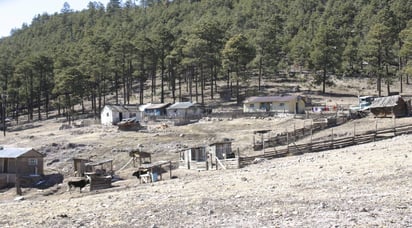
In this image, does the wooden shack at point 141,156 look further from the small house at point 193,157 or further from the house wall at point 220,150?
the house wall at point 220,150

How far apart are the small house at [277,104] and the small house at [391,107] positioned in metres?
14.8

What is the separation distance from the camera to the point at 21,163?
169 ft

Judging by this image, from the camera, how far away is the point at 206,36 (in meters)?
93.2

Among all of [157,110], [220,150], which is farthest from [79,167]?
[157,110]

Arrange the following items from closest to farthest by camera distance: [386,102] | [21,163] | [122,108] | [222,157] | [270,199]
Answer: [270,199] < [222,157] < [21,163] < [386,102] < [122,108]

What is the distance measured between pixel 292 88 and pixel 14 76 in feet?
197

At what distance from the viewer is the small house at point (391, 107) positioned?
2382 inches

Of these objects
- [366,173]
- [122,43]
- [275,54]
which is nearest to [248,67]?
[275,54]

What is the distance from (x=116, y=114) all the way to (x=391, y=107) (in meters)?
41.8

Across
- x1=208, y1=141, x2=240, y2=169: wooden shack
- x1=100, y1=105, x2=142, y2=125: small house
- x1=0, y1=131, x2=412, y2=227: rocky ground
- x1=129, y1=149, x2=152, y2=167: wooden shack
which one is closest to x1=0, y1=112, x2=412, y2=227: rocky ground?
x1=0, y1=131, x2=412, y2=227: rocky ground

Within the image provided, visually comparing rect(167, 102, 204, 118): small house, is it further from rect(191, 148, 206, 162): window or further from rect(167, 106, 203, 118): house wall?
rect(191, 148, 206, 162): window

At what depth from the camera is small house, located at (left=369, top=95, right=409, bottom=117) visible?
198 feet

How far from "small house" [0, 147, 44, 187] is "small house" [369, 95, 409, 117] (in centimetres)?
3733

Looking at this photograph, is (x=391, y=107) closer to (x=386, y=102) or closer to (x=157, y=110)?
(x=386, y=102)
